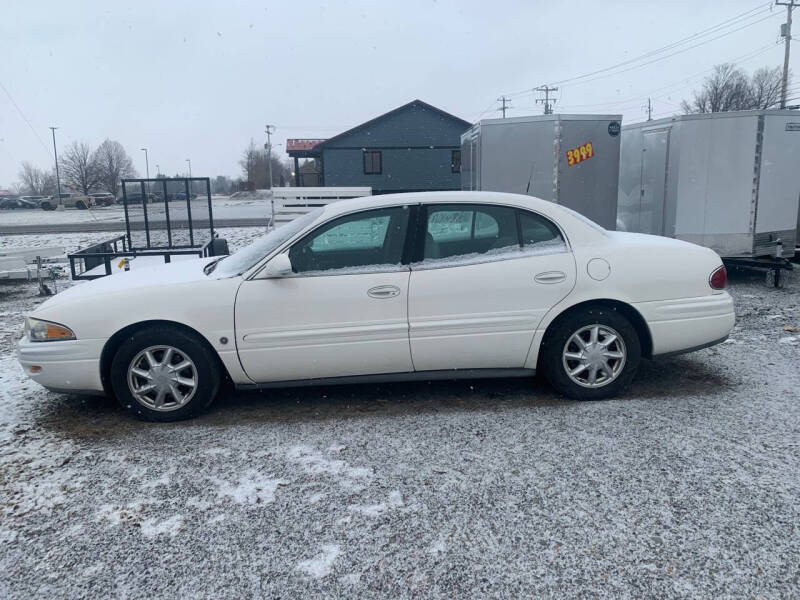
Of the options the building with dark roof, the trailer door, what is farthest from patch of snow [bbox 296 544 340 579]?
the building with dark roof

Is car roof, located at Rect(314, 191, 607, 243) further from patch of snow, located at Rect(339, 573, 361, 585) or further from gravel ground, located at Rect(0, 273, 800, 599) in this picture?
patch of snow, located at Rect(339, 573, 361, 585)

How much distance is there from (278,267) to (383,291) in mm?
727

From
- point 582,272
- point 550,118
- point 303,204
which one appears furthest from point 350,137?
point 582,272

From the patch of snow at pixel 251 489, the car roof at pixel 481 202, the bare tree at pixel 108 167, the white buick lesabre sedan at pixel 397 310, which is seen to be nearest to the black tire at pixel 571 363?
the white buick lesabre sedan at pixel 397 310

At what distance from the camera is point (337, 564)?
110 inches

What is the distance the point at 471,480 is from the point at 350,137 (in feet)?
126

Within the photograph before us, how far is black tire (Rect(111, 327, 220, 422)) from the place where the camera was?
4.30 metres

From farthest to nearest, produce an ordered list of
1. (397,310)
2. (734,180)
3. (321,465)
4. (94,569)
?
(734,180)
(397,310)
(321,465)
(94,569)

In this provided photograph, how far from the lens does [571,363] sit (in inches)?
182

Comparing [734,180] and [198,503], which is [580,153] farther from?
[198,503]

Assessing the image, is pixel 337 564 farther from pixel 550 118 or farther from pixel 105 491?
pixel 550 118

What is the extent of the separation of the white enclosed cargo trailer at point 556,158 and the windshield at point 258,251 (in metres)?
5.85

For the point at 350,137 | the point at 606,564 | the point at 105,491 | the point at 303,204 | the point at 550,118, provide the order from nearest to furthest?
the point at 606,564
the point at 105,491
the point at 550,118
the point at 303,204
the point at 350,137

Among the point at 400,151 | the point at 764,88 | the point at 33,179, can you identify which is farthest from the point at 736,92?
the point at 33,179
